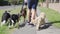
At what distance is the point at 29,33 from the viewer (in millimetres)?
8062

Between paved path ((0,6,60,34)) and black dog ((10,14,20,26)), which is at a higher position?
black dog ((10,14,20,26))

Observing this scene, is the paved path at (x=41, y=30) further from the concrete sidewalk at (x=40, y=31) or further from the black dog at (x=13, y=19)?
the black dog at (x=13, y=19)

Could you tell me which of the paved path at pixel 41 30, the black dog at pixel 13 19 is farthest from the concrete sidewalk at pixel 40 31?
Answer: the black dog at pixel 13 19

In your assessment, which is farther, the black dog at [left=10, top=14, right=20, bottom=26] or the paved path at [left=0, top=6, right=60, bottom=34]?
the black dog at [left=10, top=14, right=20, bottom=26]

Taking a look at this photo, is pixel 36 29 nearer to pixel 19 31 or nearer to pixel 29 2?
pixel 19 31

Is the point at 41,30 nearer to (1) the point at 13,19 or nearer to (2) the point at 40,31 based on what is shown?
(2) the point at 40,31

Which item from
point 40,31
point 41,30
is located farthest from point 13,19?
point 40,31

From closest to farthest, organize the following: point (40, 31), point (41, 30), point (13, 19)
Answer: point (40, 31)
point (41, 30)
point (13, 19)

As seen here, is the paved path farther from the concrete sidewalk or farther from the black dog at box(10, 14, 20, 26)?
the black dog at box(10, 14, 20, 26)

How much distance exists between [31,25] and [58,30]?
1.55m

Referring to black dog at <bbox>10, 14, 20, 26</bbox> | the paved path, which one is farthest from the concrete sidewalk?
black dog at <bbox>10, 14, 20, 26</bbox>

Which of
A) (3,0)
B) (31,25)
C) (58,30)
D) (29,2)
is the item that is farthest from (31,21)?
(3,0)

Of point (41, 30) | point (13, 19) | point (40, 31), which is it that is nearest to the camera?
point (40, 31)

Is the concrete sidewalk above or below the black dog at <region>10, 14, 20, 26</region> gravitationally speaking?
below
